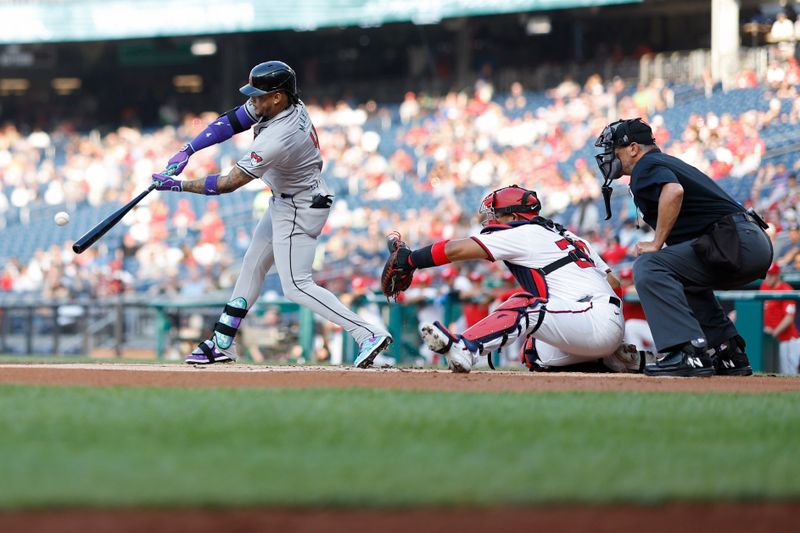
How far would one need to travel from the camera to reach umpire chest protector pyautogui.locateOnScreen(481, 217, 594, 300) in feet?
22.0

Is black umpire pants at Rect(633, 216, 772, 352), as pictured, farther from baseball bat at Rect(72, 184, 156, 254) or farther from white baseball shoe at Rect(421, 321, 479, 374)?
baseball bat at Rect(72, 184, 156, 254)

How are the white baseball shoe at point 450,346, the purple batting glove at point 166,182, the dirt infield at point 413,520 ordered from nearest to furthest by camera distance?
the dirt infield at point 413,520 < the white baseball shoe at point 450,346 < the purple batting glove at point 166,182

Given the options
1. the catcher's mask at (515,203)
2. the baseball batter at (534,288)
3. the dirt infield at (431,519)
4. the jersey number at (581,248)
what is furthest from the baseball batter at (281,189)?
the dirt infield at (431,519)

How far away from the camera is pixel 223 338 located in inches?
287

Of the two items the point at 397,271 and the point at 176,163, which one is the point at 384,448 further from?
the point at 176,163

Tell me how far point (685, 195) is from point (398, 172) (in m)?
14.4

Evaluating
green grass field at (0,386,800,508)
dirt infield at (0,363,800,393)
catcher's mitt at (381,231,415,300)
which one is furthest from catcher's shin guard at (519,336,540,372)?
green grass field at (0,386,800,508)

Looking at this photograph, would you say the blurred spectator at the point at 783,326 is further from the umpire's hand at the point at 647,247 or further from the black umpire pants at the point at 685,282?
the umpire's hand at the point at 647,247

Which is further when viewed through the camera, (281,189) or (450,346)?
(281,189)

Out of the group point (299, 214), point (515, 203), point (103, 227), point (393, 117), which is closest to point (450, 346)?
point (515, 203)

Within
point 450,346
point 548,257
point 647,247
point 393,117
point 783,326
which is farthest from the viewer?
point 393,117

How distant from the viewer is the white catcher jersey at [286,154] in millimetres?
6820

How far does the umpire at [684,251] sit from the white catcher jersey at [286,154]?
1737 mm

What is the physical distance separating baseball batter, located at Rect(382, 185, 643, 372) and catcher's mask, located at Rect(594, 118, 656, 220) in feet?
1.52
